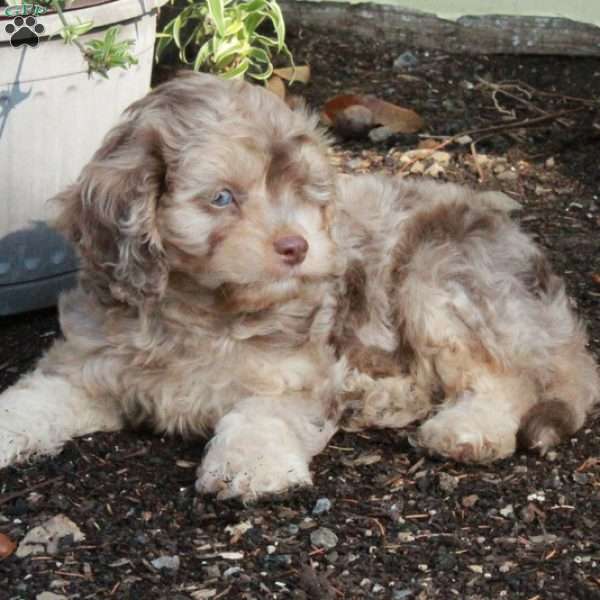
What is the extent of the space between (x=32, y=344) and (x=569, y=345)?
82.8 inches

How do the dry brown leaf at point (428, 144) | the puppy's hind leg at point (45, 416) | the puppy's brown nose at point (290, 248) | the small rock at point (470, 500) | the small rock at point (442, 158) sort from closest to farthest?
the puppy's brown nose at point (290, 248) < the small rock at point (470, 500) < the puppy's hind leg at point (45, 416) < the small rock at point (442, 158) < the dry brown leaf at point (428, 144)

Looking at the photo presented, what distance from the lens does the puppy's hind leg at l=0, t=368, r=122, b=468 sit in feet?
14.6

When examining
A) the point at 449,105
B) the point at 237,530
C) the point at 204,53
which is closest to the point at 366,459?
the point at 237,530

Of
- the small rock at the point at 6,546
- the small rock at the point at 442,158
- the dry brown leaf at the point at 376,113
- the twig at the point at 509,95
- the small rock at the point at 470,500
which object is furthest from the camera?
the twig at the point at 509,95

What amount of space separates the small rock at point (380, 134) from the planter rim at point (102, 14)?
206 cm

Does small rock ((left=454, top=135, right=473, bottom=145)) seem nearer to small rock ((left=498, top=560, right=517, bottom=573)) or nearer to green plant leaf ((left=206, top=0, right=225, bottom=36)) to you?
green plant leaf ((left=206, top=0, right=225, bottom=36))

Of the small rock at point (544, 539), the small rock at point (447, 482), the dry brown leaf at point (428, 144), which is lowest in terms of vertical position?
the small rock at point (447, 482)

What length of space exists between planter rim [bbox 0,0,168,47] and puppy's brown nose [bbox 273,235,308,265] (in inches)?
56.0

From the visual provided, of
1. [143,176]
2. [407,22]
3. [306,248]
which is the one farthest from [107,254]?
[407,22]

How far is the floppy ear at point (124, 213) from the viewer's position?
407 cm

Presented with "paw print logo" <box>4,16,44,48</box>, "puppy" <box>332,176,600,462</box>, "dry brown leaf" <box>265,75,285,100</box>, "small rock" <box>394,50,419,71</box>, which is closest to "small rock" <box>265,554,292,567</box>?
"puppy" <box>332,176,600,462</box>

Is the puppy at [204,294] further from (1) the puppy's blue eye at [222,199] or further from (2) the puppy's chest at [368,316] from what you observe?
(2) the puppy's chest at [368,316]

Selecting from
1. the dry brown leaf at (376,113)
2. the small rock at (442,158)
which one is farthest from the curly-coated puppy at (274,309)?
the dry brown leaf at (376,113)

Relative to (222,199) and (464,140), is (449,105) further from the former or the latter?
(222,199)
